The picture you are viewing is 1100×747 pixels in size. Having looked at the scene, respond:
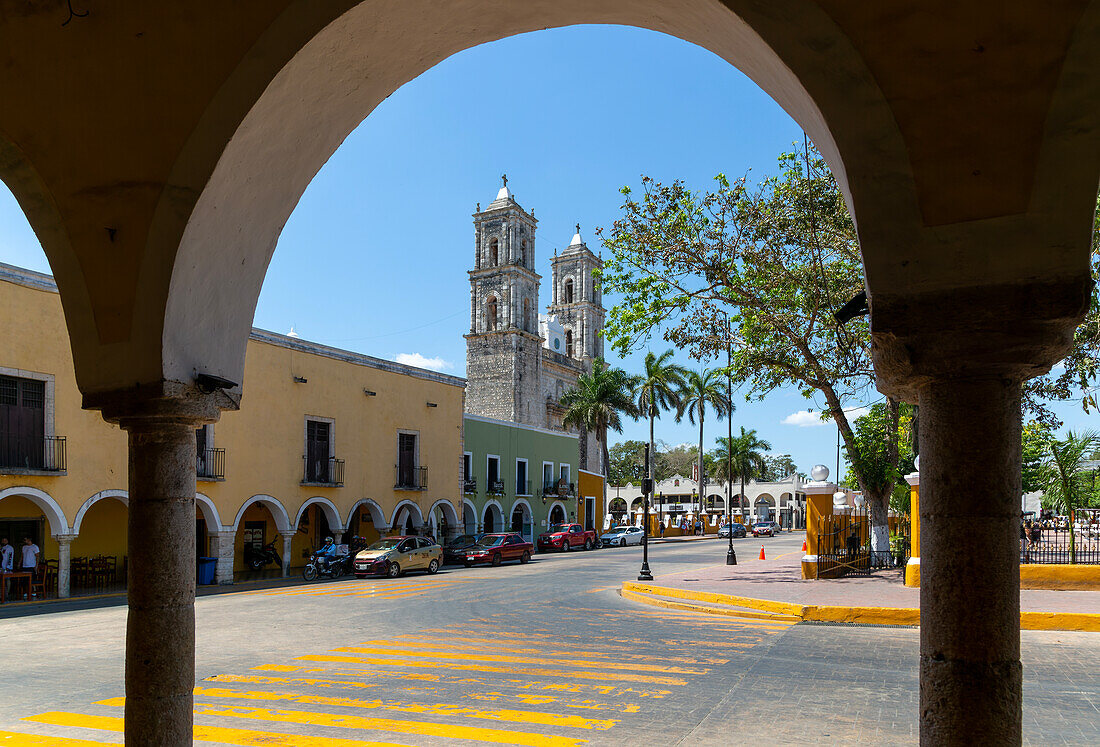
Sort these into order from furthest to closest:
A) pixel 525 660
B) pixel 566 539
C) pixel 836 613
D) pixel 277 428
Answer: pixel 566 539 < pixel 277 428 < pixel 836 613 < pixel 525 660

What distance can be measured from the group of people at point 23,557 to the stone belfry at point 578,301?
163 feet

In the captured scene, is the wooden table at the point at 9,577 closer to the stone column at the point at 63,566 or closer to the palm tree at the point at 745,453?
the stone column at the point at 63,566

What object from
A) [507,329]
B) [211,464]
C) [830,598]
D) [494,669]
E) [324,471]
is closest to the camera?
[494,669]

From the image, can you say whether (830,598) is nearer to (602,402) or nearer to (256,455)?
(256,455)

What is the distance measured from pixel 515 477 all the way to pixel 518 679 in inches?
1281

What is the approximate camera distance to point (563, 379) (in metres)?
62.7

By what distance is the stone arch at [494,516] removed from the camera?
128 feet

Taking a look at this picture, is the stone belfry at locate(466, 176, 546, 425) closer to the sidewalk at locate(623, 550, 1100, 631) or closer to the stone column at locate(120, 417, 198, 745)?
the sidewalk at locate(623, 550, 1100, 631)

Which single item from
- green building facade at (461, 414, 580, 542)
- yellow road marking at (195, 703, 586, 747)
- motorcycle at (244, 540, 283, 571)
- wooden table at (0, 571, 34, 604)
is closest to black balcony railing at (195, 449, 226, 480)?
motorcycle at (244, 540, 283, 571)

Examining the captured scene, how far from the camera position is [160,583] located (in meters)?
3.93

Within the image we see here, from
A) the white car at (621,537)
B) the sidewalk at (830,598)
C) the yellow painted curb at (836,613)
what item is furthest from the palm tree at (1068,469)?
the white car at (621,537)

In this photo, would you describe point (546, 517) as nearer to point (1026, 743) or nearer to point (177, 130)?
point (1026, 743)

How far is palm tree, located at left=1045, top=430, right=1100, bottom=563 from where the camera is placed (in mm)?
17609

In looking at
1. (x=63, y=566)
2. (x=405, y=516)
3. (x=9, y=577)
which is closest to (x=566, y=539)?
(x=405, y=516)
